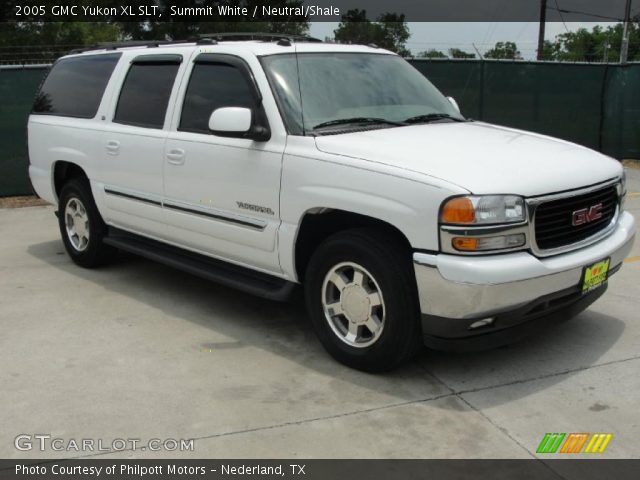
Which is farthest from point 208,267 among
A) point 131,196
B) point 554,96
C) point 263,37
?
→ point 554,96

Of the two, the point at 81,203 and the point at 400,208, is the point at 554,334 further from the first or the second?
the point at 81,203

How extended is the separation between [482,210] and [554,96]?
34.6ft

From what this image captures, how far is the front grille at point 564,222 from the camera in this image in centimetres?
388

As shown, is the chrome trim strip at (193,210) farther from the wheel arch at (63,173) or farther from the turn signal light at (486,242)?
the turn signal light at (486,242)

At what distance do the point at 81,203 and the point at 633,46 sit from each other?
202ft

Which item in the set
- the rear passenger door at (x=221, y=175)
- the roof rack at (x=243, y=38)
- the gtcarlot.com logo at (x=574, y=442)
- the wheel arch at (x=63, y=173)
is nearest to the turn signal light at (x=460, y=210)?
the gtcarlot.com logo at (x=574, y=442)

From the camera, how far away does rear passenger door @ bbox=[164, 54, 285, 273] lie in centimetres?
462

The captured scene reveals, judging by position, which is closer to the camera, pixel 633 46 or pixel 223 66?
pixel 223 66

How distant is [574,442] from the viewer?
3.47 m

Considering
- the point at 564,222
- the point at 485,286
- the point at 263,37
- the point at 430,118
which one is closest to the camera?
the point at 485,286

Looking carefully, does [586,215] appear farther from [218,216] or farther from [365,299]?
[218,216]

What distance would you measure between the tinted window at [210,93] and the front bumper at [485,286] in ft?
6.07

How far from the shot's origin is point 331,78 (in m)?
4.90

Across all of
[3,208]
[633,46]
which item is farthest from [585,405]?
[633,46]
